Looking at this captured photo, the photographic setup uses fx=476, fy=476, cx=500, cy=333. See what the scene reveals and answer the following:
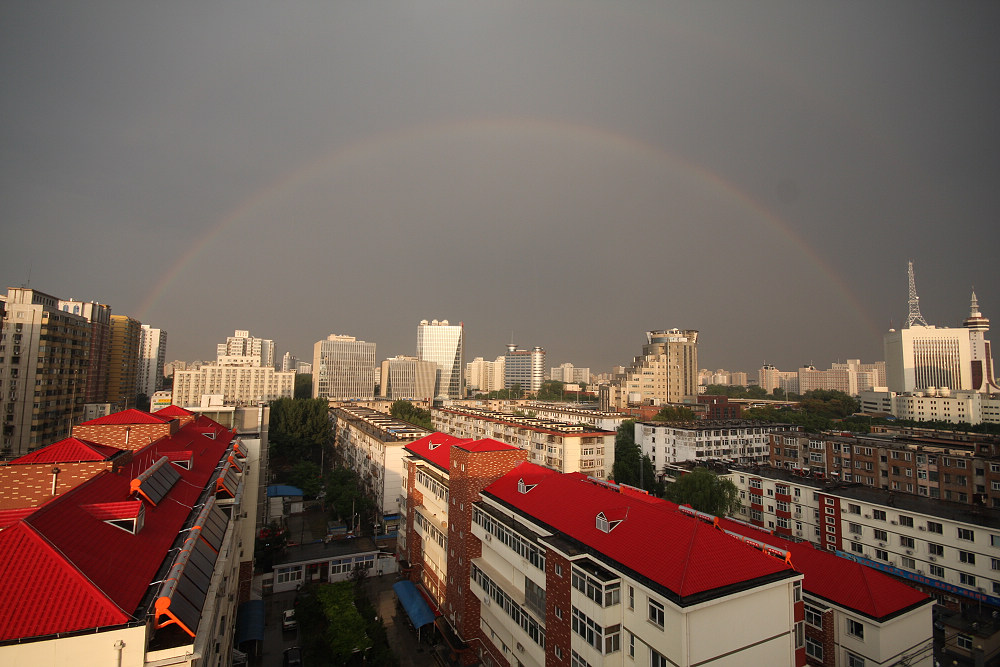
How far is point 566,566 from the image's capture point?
948 centimetres

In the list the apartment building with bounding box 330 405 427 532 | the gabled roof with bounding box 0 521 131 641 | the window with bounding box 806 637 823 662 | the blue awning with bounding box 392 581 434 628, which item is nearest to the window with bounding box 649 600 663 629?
the window with bounding box 806 637 823 662

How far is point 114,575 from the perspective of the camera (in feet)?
19.0

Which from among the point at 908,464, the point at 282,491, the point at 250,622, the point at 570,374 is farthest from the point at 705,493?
the point at 570,374

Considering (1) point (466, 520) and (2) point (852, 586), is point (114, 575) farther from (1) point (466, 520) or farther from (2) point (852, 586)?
(2) point (852, 586)

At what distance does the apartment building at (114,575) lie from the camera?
4977 millimetres

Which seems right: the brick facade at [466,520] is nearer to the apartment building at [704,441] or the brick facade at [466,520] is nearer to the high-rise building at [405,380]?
the apartment building at [704,441]

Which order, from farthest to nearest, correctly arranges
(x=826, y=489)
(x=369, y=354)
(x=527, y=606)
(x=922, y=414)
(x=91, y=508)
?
(x=369, y=354) → (x=922, y=414) → (x=826, y=489) → (x=527, y=606) → (x=91, y=508)

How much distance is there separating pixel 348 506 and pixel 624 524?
754 inches

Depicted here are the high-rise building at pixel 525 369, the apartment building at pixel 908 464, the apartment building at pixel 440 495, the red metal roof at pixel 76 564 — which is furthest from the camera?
the high-rise building at pixel 525 369

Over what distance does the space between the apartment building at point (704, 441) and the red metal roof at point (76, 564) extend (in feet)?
110

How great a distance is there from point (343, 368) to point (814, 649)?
259ft

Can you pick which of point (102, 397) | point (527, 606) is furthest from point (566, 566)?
point (102, 397)

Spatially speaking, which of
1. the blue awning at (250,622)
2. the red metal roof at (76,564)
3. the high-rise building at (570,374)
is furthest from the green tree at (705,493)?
the high-rise building at (570,374)

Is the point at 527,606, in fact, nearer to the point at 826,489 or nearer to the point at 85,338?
the point at 826,489
